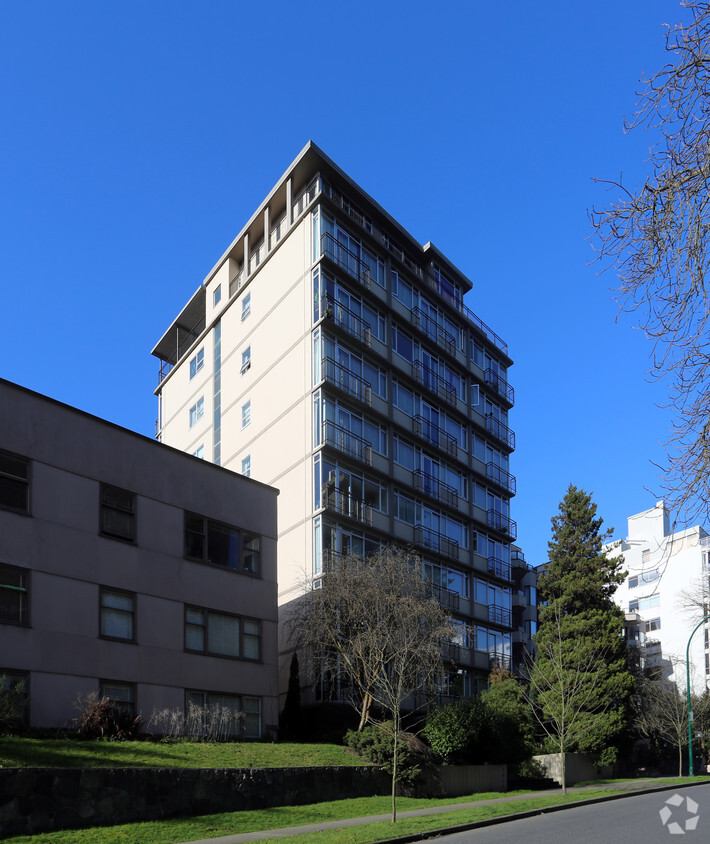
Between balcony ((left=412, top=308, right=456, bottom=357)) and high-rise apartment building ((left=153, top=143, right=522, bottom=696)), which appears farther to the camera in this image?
balcony ((left=412, top=308, right=456, bottom=357))

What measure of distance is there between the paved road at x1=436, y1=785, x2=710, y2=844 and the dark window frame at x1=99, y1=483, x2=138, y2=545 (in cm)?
1364

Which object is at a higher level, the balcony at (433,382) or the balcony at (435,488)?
the balcony at (433,382)

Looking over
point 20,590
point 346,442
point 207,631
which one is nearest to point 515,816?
point 207,631

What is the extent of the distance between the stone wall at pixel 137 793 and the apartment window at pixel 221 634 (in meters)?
7.42

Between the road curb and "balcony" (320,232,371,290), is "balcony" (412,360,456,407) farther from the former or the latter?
the road curb

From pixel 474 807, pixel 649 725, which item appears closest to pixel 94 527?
pixel 474 807

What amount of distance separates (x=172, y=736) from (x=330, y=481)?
15.6 m

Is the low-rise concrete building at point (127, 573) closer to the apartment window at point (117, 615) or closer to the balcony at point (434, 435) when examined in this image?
the apartment window at point (117, 615)

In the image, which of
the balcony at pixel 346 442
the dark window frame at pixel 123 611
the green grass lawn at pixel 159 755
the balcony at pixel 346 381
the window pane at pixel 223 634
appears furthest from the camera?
the balcony at pixel 346 381

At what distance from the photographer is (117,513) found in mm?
28344

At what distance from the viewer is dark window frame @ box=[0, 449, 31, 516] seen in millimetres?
24859

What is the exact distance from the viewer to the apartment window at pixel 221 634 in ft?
99.9

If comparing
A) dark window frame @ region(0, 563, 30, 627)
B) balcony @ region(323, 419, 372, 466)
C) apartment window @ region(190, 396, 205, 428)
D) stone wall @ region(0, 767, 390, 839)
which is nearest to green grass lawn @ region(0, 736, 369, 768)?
stone wall @ region(0, 767, 390, 839)

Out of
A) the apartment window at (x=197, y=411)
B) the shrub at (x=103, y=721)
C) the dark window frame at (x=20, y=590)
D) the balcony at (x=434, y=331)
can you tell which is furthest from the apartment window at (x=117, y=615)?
the balcony at (x=434, y=331)
